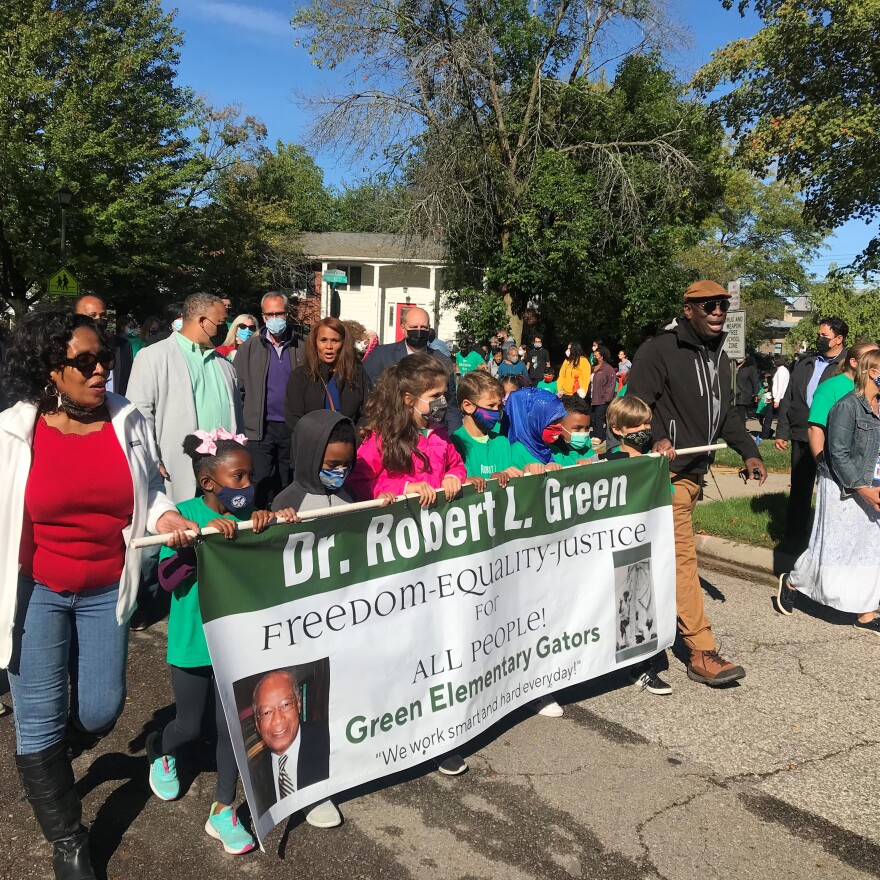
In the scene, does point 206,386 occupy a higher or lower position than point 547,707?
higher

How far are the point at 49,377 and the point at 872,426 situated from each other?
15.7 feet

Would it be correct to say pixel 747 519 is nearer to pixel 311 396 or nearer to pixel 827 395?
pixel 827 395

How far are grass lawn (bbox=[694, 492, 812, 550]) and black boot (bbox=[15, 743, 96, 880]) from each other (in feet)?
19.9

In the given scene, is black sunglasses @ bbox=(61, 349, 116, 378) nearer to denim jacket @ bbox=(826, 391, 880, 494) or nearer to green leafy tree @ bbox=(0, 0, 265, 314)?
denim jacket @ bbox=(826, 391, 880, 494)

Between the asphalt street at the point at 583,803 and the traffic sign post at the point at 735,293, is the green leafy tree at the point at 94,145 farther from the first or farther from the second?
the asphalt street at the point at 583,803

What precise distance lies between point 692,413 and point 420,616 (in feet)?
7.23

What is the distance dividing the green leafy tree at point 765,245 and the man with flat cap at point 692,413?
4102cm

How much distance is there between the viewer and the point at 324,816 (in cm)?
320

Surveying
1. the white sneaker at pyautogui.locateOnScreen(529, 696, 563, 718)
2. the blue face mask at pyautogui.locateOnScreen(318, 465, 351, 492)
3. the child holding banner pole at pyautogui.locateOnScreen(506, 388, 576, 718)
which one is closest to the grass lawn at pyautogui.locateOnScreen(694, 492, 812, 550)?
the child holding banner pole at pyautogui.locateOnScreen(506, 388, 576, 718)

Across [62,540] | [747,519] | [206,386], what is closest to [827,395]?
[747,519]

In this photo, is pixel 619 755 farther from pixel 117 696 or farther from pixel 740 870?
pixel 117 696

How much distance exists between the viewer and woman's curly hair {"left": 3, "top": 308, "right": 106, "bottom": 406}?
278cm

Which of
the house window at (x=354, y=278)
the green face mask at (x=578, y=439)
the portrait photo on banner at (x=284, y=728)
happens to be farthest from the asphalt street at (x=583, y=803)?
the house window at (x=354, y=278)

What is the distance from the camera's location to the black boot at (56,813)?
2779 mm
